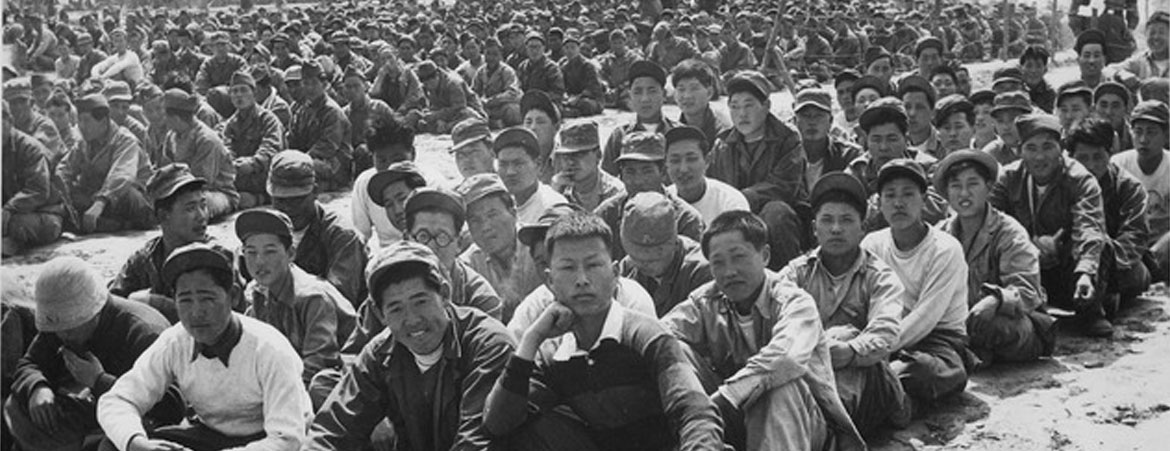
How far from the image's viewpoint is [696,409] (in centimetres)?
348

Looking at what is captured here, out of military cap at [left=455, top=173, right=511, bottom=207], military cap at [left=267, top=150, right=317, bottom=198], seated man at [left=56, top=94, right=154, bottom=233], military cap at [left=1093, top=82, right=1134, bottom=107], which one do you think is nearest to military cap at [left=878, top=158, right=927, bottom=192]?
military cap at [left=455, top=173, right=511, bottom=207]

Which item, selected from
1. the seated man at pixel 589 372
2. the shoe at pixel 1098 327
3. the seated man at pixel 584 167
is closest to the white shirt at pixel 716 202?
the seated man at pixel 584 167

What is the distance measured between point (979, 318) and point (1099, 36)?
20.2 feet

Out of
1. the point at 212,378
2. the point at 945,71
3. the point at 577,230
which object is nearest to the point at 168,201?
the point at 212,378

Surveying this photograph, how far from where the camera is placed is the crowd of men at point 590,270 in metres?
3.80

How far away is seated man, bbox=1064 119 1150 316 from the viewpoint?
639 cm

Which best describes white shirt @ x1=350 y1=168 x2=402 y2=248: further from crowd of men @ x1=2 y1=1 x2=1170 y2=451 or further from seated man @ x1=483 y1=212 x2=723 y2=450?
seated man @ x1=483 y1=212 x2=723 y2=450

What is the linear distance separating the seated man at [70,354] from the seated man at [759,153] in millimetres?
3677

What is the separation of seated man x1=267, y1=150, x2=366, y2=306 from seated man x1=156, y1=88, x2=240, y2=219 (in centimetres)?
403

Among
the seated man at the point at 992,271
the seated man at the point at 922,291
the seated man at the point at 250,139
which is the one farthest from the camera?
the seated man at the point at 250,139

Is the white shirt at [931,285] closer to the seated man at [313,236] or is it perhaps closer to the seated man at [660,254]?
the seated man at [660,254]

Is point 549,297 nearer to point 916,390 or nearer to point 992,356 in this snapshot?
point 916,390

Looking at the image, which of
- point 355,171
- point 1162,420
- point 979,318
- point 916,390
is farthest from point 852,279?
point 355,171

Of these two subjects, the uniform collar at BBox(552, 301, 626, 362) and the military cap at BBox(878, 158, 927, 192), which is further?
the military cap at BBox(878, 158, 927, 192)
